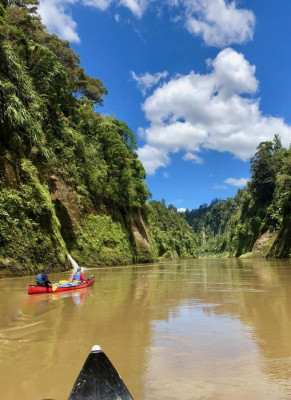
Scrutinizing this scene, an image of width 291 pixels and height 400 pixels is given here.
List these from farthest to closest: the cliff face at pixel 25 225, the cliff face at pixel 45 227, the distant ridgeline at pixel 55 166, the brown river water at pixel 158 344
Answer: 1. the distant ridgeline at pixel 55 166
2. the cliff face at pixel 45 227
3. the cliff face at pixel 25 225
4. the brown river water at pixel 158 344

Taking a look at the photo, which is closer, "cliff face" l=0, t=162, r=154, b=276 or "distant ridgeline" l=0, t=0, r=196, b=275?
"cliff face" l=0, t=162, r=154, b=276

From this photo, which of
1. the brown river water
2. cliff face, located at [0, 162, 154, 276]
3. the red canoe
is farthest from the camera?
cliff face, located at [0, 162, 154, 276]

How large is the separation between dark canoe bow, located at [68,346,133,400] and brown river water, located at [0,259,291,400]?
87 cm

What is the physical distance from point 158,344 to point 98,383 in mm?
3146

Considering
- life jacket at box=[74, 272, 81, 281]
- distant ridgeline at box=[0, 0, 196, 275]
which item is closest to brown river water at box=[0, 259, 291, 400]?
life jacket at box=[74, 272, 81, 281]

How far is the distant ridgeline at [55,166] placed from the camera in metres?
19.1

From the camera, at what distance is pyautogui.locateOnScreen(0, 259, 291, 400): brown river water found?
435 cm

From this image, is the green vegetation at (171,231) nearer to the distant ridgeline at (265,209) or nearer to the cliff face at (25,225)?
the distant ridgeline at (265,209)

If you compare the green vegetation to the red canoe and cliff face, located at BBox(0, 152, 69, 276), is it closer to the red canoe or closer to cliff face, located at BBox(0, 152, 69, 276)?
cliff face, located at BBox(0, 152, 69, 276)

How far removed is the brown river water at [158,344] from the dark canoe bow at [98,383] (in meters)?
Answer: 0.87

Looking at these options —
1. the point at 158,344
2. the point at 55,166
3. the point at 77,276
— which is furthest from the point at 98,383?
the point at 55,166

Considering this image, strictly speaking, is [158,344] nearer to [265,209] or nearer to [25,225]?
[25,225]

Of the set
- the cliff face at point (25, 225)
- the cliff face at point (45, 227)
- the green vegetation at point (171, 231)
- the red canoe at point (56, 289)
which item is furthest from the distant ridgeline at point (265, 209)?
the red canoe at point (56, 289)

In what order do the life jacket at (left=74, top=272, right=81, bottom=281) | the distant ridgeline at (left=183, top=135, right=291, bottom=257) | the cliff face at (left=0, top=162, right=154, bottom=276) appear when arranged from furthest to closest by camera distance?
1. the distant ridgeline at (left=183, top=135, right=291, bottom=257)
2. the cliff face at (left=0, top=162, right=154, bottom=276)
3. the life jacket at (left=74, top=272, right=81, bottom=281)
